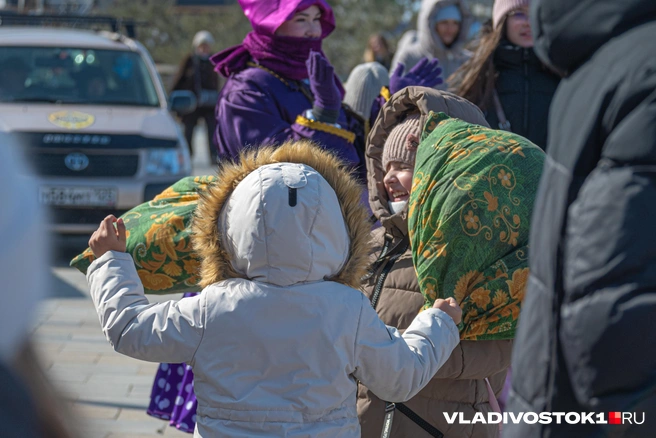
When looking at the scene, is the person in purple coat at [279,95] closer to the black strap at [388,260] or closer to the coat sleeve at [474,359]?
the black strap at [388,260]

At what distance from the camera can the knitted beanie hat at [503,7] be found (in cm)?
454

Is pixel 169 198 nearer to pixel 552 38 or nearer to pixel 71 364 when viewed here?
pixel 552 38

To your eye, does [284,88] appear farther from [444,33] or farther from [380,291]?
[444,33]

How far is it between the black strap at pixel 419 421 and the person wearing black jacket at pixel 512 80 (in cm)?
192

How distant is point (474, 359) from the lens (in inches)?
106

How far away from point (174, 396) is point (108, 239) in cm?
130

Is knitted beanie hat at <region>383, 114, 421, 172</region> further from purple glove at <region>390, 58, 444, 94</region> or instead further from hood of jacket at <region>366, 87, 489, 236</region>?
purple glove at <region>390, 58, 444, 94</region>

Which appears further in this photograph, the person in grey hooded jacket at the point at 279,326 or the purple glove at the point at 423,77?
the purple glove at the point at 423,77

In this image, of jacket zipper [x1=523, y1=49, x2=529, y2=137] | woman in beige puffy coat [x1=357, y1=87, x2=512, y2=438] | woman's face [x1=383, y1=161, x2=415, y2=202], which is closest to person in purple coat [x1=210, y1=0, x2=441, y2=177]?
jacket zipper [x1=523, y1=49, x2=529, y2=137]

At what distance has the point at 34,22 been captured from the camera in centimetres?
1027

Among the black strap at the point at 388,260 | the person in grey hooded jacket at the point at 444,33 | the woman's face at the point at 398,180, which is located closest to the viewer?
the black strap at the point at 388,260

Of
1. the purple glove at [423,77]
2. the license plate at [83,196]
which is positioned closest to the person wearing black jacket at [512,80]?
the purple glove at [423,77]

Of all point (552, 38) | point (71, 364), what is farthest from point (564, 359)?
point (71, 364)

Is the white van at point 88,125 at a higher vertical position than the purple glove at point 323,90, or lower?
lower
